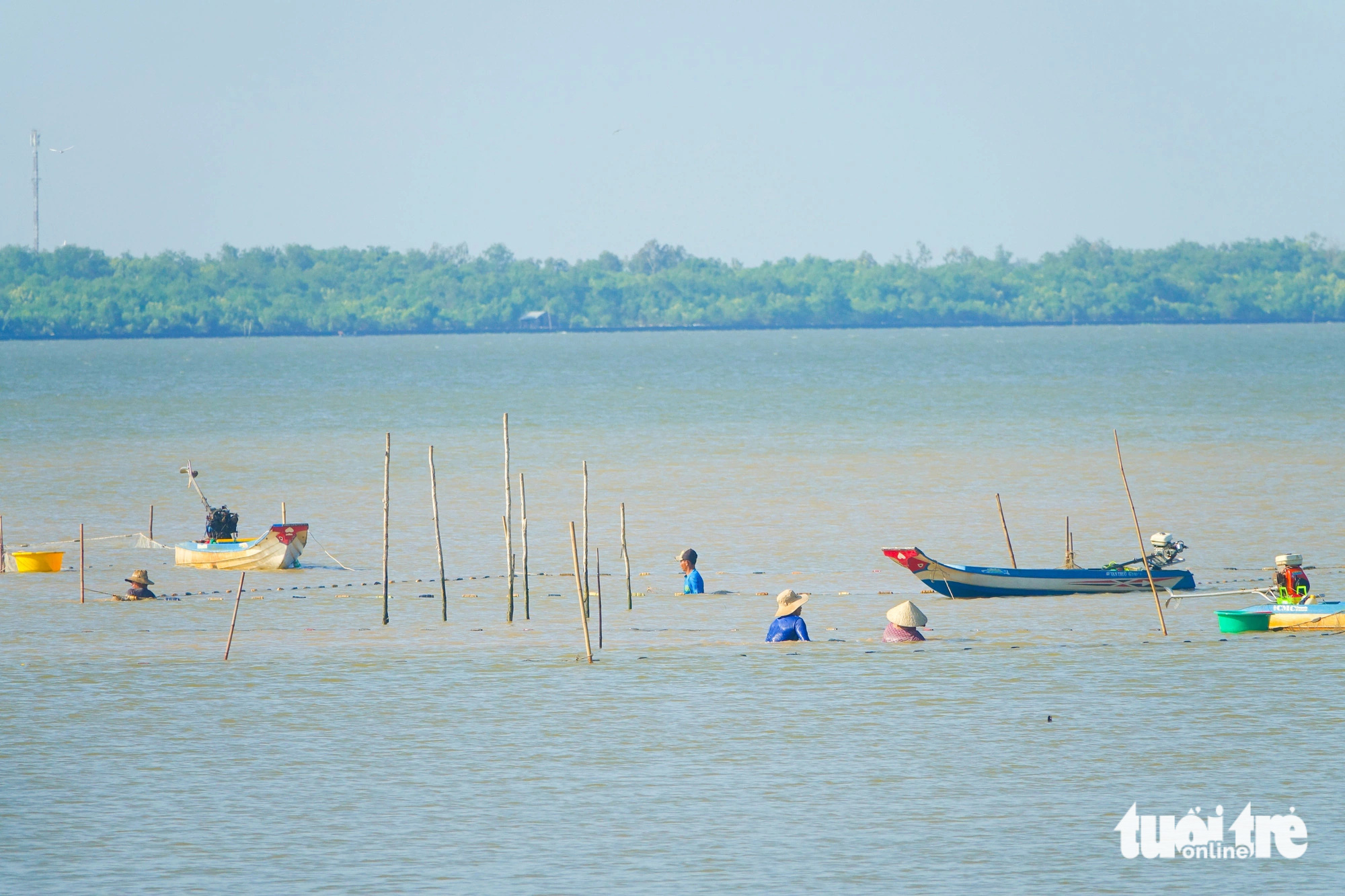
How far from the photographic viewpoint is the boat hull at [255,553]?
28.7 m

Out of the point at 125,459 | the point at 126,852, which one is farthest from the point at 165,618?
the point at 125,459

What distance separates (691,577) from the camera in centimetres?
2573

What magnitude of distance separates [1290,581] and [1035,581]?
416 centimetres

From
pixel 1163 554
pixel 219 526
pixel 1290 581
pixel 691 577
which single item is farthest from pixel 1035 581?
pixel 219 526

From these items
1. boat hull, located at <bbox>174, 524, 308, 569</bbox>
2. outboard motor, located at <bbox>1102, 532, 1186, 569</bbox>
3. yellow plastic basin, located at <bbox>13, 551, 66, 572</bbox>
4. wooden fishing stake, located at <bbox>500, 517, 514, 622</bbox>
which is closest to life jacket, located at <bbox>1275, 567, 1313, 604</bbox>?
outboard motor, located at <bbox>1102, 532, 1186, 569</bbox>

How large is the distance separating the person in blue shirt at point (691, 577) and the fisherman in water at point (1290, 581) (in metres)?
8.15

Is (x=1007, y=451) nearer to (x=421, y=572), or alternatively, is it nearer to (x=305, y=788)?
(x=421, y=572)

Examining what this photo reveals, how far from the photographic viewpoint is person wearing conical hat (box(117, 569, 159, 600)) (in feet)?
83.3

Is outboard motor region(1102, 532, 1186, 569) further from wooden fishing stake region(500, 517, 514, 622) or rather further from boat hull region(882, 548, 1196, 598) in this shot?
wooden fishing stake region(500, 517, 514, 622)

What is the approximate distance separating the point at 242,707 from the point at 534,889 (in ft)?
22.2

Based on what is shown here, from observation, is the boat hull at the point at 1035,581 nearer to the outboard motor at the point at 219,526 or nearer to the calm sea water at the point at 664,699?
the calm sea water at the point at 664,699

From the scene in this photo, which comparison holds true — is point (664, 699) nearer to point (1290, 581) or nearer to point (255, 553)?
point (1290, 581)

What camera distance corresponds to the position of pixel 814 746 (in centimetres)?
1650

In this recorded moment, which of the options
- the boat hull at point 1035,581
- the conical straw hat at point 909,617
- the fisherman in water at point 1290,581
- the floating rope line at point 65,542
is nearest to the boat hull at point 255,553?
the floating rope line at point 65,542
